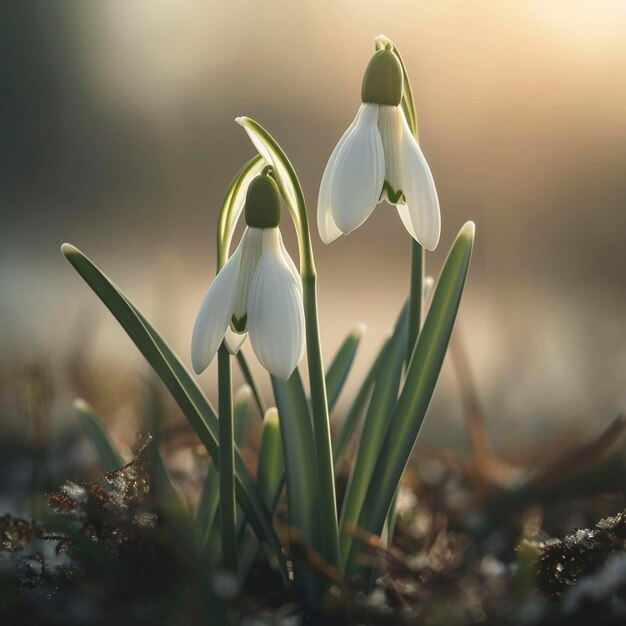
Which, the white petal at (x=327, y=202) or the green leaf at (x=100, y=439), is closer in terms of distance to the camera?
the white petal at (x=327, y=202)

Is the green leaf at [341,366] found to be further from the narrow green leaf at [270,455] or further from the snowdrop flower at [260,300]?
the snowdrop flower at [260,300]

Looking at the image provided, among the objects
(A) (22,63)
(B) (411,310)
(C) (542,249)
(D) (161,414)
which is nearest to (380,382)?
(B) (411,310)

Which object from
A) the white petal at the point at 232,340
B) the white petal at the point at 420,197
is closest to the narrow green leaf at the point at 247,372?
the white petal at the point at 232,340

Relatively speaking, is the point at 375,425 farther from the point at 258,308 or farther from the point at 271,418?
the point at 258,308

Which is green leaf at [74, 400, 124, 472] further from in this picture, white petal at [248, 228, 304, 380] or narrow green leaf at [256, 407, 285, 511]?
white petal at [248, 228, 304, 380]

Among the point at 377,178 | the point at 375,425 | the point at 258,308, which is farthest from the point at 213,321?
the point at 375,425
